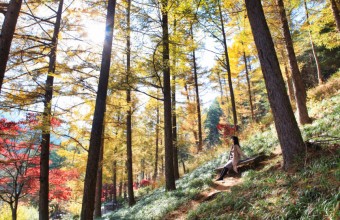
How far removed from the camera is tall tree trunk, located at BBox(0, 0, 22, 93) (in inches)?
198

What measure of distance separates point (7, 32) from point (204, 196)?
6735 mm

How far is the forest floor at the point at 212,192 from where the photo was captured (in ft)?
23.0

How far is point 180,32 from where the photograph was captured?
32.3ft

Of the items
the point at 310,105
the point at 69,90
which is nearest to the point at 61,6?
the point at 69,90

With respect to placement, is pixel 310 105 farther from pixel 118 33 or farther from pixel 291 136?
pixel 118 33

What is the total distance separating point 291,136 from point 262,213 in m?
2.26

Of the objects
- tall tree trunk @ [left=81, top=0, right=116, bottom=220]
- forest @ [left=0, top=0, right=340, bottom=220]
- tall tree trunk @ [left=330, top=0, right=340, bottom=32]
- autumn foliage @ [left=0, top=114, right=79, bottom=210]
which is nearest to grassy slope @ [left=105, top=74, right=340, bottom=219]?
forest @ [left=0, top=0, right=340, bottom=220]

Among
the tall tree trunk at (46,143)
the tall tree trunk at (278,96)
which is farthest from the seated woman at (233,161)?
the tall tree trunk at (46,143)

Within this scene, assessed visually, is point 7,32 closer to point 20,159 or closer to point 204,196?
point 20,159

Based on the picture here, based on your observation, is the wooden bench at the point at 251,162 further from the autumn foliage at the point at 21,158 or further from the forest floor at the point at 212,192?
the autumn foliage at the point at 21,158

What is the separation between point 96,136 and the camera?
19.8 ft

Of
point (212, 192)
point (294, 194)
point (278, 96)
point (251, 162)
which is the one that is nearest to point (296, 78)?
point (251, 162)

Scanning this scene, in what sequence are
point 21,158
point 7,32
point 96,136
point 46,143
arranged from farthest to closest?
point 21,158
point 46,143
point 96,136
point 7,32

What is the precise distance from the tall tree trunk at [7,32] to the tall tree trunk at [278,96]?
5461mm
